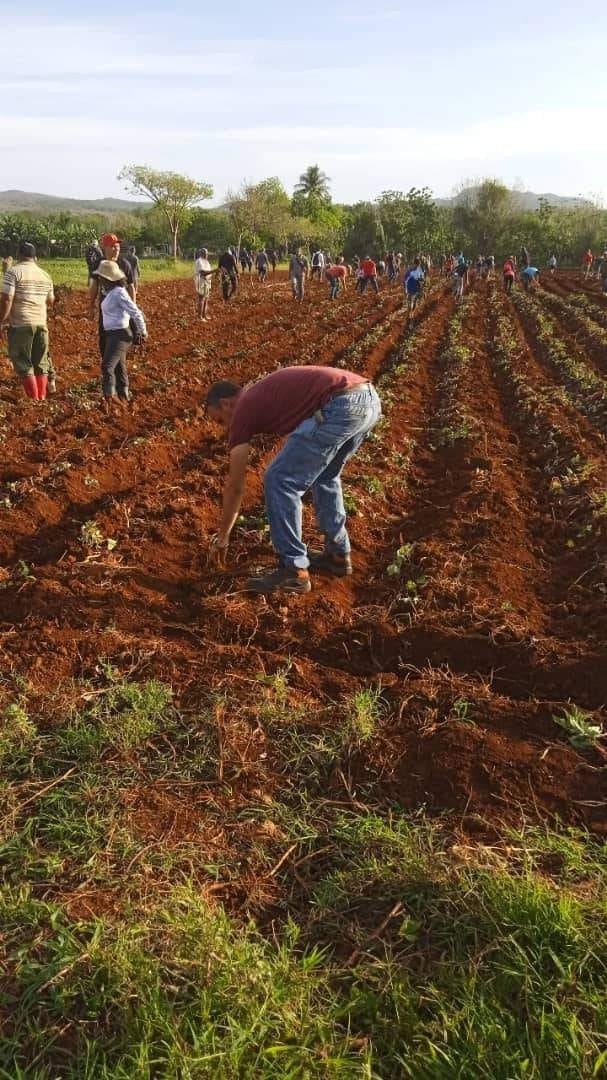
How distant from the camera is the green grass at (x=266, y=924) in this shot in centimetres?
176

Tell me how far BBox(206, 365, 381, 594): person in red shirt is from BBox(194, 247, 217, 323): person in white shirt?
37.8 feet

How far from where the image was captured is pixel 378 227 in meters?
57.0

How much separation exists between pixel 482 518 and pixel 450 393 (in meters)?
4.80

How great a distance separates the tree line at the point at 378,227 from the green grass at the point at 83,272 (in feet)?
51.8

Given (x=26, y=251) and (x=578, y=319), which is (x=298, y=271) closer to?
(x=578, y=319)

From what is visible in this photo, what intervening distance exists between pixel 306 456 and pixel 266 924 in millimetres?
2362

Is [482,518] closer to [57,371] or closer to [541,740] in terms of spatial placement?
[541,740]

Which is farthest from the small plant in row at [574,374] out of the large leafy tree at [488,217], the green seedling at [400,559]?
the large leafy tree at [488,217]

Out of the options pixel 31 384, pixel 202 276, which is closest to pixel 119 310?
pixel 31 384

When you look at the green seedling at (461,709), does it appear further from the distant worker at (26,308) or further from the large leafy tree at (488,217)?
the large leafy tree at (488,217)

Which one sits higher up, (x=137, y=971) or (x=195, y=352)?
(x=195, y=352)

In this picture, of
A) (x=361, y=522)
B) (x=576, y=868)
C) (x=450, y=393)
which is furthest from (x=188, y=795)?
(x=450, y=393)

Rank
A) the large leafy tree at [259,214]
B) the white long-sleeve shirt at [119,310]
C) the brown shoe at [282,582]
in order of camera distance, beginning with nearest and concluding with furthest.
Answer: the brown shoe at [282,582] → the white long-sleeve shirt at [119,310] → the large leafy tree at [259,214]

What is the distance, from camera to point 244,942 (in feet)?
6.66
